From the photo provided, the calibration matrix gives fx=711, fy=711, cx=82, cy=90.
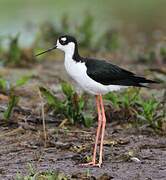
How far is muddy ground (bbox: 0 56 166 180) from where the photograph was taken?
18.4 ft

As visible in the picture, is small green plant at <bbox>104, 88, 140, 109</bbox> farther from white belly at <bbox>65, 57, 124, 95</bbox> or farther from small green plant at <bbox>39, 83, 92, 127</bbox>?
white belly at <bbox>65, 57, 124, 95</bbox>

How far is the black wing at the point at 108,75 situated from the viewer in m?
5.98

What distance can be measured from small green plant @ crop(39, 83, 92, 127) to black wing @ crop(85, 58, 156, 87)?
93 centimetres

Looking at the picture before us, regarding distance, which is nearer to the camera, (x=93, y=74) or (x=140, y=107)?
(x=93, y=74)

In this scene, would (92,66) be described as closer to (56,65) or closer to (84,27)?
(56,65)

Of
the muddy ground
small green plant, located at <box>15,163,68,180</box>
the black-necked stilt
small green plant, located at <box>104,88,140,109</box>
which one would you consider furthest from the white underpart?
small green plant, located at <box>104,88,140,109</box>

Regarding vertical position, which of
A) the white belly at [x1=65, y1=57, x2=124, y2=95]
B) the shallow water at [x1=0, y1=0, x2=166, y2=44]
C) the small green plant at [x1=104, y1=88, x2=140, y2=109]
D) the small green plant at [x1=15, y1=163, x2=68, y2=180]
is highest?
the shallow water at [x1=0, y1=0, x2=166, y2=44]

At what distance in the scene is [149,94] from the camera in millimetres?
8820

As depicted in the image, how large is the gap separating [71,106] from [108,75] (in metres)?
1.08

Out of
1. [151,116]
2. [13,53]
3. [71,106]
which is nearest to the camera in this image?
[151,116]

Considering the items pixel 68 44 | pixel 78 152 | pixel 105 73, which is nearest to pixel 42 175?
pixel 78 152

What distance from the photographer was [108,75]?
605cm

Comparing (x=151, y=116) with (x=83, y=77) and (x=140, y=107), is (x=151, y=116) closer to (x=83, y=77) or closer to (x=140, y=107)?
(x=140, y=107)

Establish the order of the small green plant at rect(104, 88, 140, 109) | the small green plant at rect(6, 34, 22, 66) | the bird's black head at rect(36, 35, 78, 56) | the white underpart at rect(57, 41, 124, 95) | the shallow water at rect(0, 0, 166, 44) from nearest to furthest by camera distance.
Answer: the white underpart at rect(57, 41, 124, 95)
the bird's black head at rect(36, 35, 78, 56)
the small green plant at rect(104, 88, 140, 109)
the small green plant at rect(6, 34, 22, 66)
the shallow water at rect(0, 0, 166, 44)
